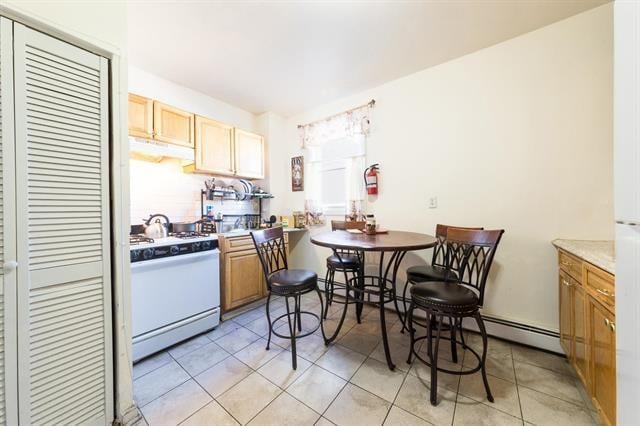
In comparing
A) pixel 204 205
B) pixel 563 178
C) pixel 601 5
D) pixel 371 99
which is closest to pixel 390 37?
pixel 371 99

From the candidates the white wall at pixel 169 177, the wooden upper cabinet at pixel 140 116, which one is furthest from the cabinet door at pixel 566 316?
the wooden upper cabinet at pixel 140 116

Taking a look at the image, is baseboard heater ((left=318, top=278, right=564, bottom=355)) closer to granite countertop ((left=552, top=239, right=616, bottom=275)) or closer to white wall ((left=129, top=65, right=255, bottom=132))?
granite countertop ((left=552, top=239, right=616, bottom=275))

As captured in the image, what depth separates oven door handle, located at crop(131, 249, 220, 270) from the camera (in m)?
1.70

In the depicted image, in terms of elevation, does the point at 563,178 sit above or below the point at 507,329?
above

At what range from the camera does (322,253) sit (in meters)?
3.19

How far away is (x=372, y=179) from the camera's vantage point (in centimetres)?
268

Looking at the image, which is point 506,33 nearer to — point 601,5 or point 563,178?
point 601,5

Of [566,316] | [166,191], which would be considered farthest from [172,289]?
[566,316]

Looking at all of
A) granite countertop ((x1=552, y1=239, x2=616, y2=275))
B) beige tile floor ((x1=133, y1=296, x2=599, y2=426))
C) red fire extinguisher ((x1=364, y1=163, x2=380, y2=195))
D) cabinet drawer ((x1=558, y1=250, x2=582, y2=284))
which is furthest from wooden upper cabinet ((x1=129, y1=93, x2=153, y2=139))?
cabinet drawer ((x1=558, y1=250, x2=582, y2=284))

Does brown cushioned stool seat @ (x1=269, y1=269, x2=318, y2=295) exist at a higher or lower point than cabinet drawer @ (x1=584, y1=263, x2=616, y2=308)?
lower

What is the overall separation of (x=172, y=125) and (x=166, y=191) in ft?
2.38

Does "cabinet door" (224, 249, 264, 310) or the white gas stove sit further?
"cabinet door" (224, 249, 264, 310)

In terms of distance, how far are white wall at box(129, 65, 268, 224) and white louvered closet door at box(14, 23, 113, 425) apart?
53.9 inches

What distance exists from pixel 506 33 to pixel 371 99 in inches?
49.6
